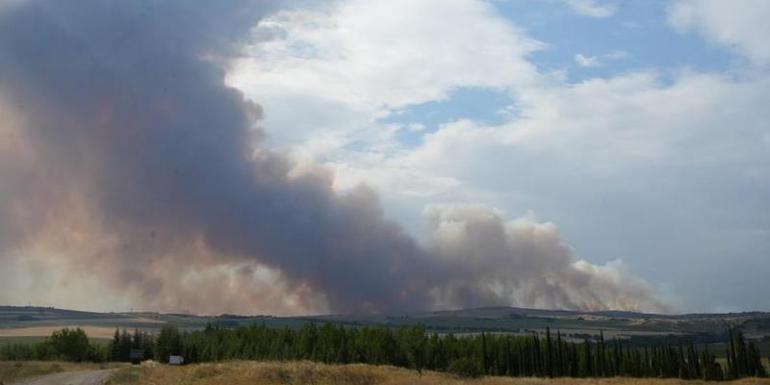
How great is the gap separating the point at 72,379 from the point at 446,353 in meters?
102

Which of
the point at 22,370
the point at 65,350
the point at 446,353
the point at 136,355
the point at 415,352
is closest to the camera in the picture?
the point at 22,370

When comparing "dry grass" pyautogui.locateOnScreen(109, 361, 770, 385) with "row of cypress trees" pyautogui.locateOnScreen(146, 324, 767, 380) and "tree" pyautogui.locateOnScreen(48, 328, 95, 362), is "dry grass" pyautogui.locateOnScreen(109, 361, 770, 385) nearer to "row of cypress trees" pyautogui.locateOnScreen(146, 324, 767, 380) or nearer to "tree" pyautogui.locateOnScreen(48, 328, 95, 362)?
"row of cypress trees" pyautogui.locateOnScreen(146, 324, 767, 380)

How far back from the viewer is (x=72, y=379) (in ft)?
257

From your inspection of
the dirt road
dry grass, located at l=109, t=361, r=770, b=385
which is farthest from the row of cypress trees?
the dirt road

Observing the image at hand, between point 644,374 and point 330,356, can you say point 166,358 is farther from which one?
point 644,374

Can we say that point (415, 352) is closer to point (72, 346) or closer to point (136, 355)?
point (136, 355)

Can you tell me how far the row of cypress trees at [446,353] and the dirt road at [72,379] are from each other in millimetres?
75230

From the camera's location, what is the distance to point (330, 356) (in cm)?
16200

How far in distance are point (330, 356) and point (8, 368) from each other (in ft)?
257

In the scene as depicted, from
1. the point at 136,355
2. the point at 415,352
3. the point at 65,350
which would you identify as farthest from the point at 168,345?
the point at 415,352

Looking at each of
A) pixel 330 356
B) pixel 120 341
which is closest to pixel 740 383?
pixel 330 356

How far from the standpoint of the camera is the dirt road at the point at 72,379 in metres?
75.8

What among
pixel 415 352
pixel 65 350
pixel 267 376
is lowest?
pixel 415 352

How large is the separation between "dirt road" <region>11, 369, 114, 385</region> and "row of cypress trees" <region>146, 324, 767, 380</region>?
7523 centimetres
